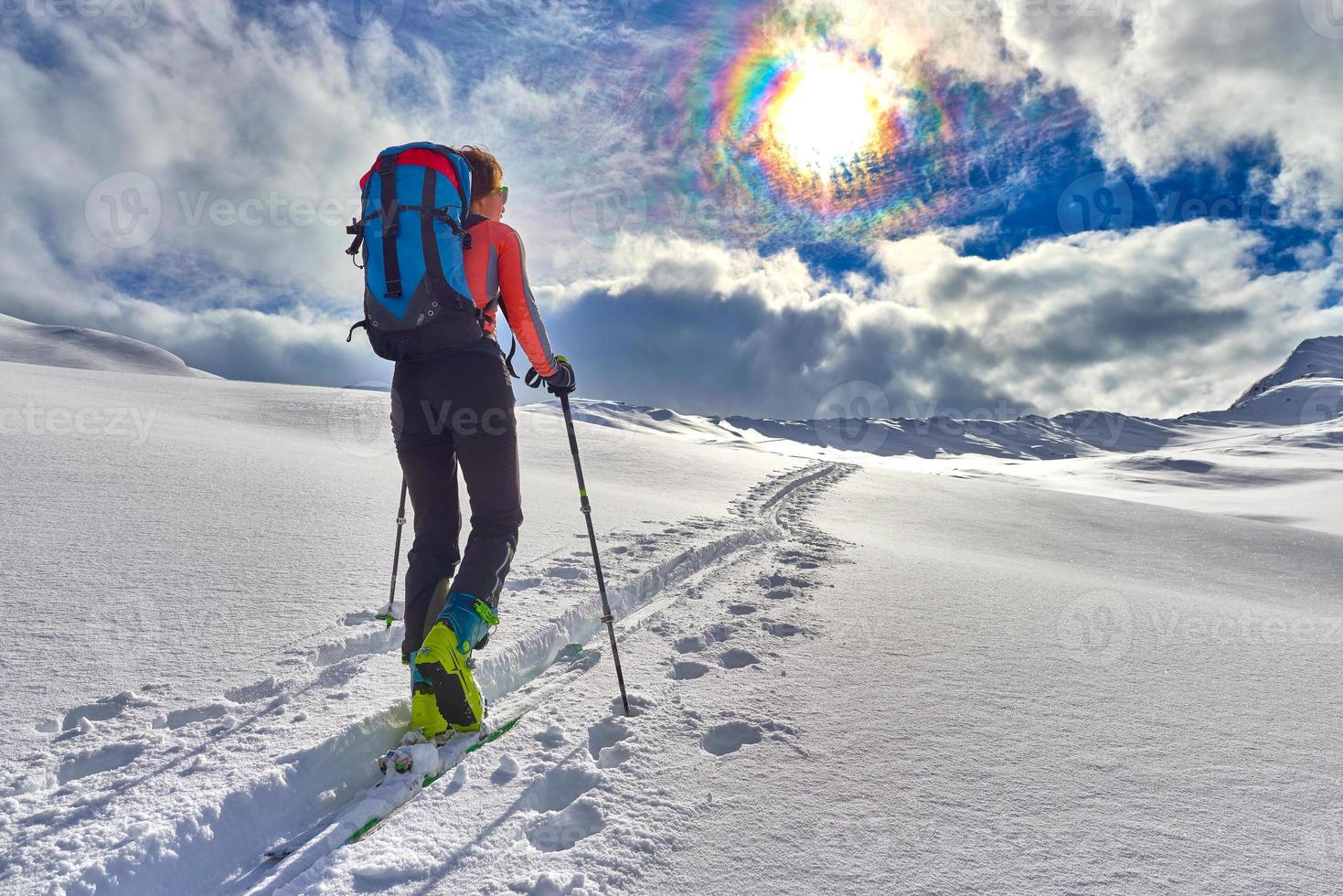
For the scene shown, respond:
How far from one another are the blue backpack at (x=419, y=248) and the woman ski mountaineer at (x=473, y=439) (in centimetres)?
13

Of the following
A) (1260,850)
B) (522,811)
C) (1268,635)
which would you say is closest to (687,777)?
(522,811)

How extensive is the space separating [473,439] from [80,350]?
81518mm

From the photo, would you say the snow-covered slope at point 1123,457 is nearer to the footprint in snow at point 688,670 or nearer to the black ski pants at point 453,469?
the footprint in snow at point 688,670

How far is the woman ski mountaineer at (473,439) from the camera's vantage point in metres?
2.97

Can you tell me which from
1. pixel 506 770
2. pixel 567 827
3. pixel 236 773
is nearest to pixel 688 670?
pixel 506 770

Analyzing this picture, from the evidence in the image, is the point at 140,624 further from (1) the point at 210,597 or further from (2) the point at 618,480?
(2) the point at 618,480

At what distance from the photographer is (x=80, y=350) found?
61656 millimetres

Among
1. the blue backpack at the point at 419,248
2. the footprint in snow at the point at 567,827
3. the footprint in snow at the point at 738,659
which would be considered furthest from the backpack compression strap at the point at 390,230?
the footprint in snow at the point at 738,659

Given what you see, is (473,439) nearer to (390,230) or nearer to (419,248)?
(419,248)

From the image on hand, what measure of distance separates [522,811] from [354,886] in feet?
1.70

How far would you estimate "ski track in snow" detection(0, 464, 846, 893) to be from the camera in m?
1.85

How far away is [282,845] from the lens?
6.48ft

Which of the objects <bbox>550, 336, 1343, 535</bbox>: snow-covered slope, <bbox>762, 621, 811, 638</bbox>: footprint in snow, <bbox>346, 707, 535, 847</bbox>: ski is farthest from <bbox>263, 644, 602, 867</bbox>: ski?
<bbox>550, 336, 1343, 535</bbox>: snow-covered slope

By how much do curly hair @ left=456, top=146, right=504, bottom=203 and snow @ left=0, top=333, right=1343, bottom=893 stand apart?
97.1 inches
